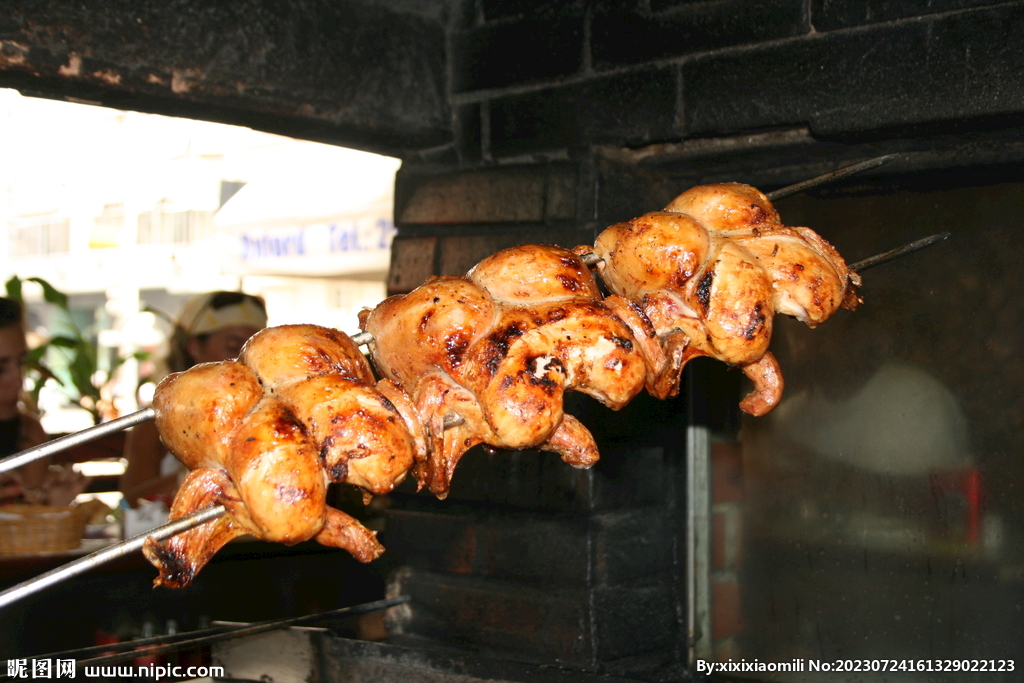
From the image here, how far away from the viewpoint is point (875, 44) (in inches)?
76.8

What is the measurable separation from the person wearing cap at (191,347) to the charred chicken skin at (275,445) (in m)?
3.28

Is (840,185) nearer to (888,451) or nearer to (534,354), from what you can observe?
(888,451)

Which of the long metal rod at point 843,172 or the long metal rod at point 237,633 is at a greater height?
the long metal rod at point 843,172

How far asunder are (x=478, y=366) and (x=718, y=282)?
473mm

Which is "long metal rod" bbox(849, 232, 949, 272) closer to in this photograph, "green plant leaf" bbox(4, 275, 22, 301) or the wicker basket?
the wicker basket

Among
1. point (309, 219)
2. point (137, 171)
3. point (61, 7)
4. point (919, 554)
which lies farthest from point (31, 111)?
point (919, 554)

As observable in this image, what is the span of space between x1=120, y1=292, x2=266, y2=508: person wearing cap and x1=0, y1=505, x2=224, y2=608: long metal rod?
3.49 meters

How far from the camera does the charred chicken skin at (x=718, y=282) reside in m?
1.55

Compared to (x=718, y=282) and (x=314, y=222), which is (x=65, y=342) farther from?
(x=718, y=282)

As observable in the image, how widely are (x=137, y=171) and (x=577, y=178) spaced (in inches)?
668

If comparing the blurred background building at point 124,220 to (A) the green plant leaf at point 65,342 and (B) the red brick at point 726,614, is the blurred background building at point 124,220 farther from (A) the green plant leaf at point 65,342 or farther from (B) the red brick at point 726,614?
(B) the red brick at point 726,614

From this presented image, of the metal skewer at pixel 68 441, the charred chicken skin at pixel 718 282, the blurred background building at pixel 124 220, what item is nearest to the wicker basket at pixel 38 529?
the metal skewer at pixel 68 441

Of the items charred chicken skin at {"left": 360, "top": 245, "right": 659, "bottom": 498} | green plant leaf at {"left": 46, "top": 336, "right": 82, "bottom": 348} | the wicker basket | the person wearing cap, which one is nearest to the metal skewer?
charred chicken skin at {"left": 360, "top": 245, "right": 659, "bottom": 498}

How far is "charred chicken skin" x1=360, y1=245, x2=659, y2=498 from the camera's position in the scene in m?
1.40
